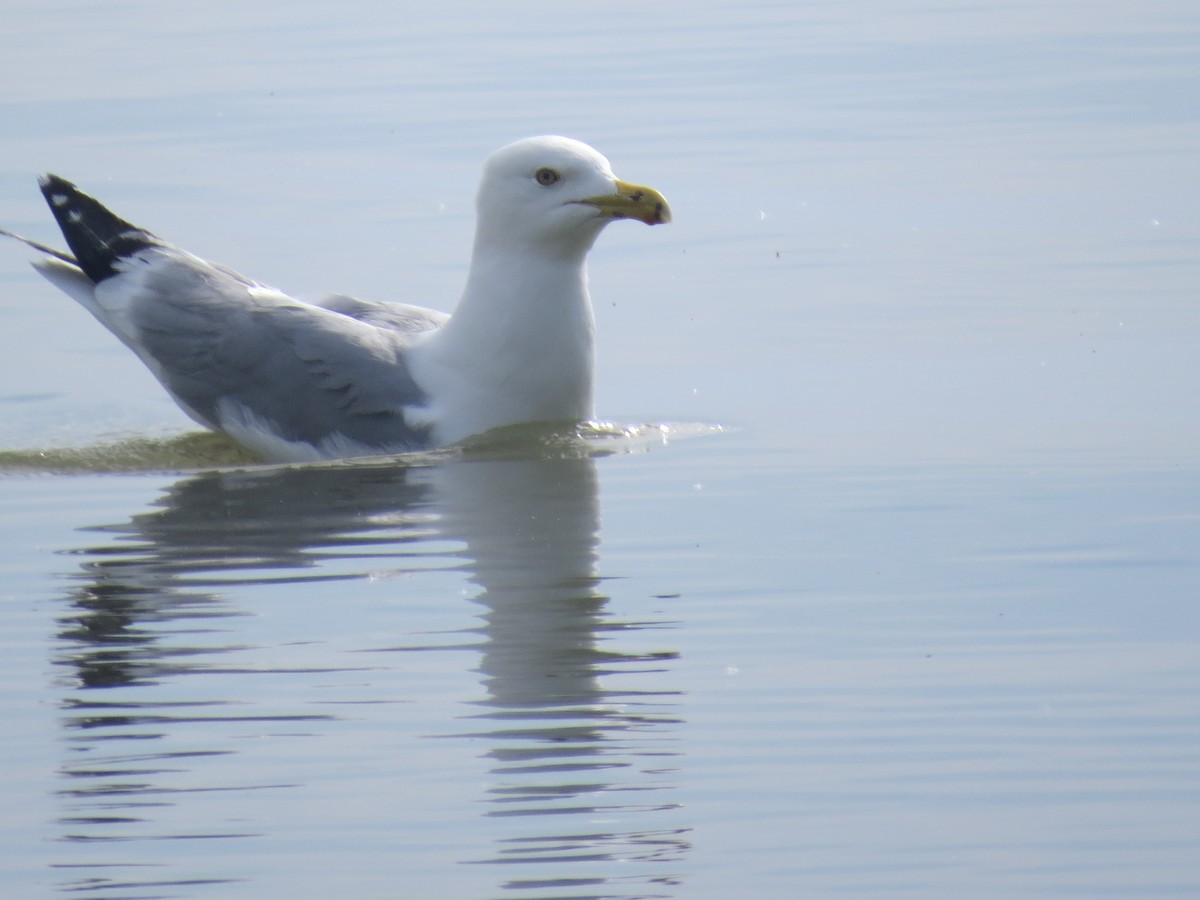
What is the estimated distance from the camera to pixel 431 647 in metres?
5.42

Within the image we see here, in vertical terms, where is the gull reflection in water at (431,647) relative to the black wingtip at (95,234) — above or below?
below

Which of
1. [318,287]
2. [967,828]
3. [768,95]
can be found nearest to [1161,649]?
[967,828]

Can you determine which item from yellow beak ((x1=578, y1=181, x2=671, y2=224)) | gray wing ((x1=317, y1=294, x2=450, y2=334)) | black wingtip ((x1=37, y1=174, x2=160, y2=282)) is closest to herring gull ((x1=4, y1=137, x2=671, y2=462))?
yellow beak ((x1=578, y1=181, x2=671, y2=224))

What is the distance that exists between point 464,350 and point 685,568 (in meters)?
1.78

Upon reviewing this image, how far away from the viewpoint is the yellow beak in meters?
7.50

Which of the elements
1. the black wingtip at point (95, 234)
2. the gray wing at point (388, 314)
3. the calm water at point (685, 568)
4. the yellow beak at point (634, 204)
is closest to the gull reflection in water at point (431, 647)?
the calm water at point (685, 568)

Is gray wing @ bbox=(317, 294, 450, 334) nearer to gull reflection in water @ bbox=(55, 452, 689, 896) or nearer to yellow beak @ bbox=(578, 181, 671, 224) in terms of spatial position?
gull reflection in water @ bbox=(55, 452, 689, 896)

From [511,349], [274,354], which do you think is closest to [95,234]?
[274,354]

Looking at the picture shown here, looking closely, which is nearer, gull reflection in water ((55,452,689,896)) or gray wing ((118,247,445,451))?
gull reflection in water ((55,452,689,896))

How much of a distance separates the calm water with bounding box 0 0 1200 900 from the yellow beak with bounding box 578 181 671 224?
0.80 m

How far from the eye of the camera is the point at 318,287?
10.1m

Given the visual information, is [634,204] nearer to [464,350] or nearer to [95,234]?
[464,350]

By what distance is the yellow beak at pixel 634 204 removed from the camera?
750cm

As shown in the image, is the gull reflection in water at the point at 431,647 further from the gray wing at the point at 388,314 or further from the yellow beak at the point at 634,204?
the yellow beak at the point at 634,204
